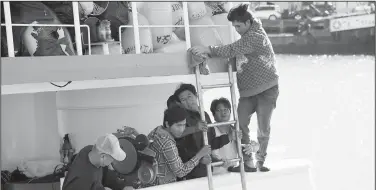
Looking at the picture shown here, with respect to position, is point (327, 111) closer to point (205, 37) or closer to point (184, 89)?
point (205, 37)

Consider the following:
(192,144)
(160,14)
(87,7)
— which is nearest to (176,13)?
(160,14)

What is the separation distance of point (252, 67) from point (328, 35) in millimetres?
11237

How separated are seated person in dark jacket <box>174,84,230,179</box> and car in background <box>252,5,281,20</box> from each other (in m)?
8.89

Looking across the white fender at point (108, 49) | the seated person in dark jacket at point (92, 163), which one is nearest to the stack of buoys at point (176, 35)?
the white fender at point (108, 49)

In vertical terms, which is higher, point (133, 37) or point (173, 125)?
point (133, 37)

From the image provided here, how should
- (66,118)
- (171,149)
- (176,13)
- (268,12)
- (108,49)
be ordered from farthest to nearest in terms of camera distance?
(268,12), (66,118), (176,13), (108,49), (171,149)

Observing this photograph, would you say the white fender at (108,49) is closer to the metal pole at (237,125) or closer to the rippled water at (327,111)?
the metal pole at (237,125)

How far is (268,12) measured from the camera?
12750 mm

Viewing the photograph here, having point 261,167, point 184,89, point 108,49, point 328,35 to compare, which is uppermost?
point 328,35

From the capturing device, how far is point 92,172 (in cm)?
313

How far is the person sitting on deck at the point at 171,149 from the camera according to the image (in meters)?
3.72

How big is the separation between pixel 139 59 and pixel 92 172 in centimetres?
85

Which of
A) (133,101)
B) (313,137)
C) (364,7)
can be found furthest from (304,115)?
(133,101)

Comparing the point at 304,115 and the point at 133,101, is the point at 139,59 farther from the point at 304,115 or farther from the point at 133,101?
the point at 304,115
